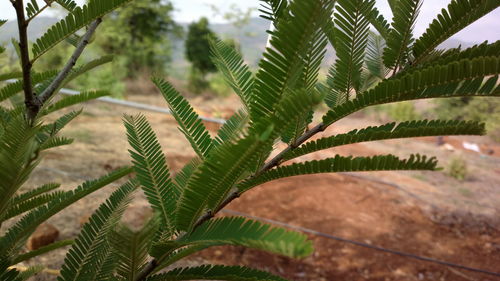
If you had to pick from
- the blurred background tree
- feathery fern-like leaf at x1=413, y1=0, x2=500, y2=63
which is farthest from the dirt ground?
the blurred background tree

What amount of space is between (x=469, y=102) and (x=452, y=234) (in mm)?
3377

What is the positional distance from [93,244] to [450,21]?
75 cm

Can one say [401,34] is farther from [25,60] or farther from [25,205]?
[25,205]

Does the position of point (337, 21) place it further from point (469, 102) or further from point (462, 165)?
point (469, 102)

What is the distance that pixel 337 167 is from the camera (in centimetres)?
49

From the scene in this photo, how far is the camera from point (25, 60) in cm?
54

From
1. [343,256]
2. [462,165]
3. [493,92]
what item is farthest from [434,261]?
[462,165]

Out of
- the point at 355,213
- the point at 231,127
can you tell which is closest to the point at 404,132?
the point at 231,127

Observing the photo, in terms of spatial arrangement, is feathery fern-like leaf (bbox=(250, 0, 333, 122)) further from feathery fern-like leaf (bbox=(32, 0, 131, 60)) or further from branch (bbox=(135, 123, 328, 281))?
feathery fern-like leaf (bbox=(32, 0, 131, 60))

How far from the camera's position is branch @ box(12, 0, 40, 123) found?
0.51 metres

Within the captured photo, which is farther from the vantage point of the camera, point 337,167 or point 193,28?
point 193,28

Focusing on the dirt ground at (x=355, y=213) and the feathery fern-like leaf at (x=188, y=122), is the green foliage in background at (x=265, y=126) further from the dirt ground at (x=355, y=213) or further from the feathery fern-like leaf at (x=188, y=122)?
the dirt ground at (x=355, y=213)

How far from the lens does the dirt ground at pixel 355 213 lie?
2.25 metres

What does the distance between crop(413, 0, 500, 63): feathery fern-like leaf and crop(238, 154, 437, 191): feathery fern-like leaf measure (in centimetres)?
20
